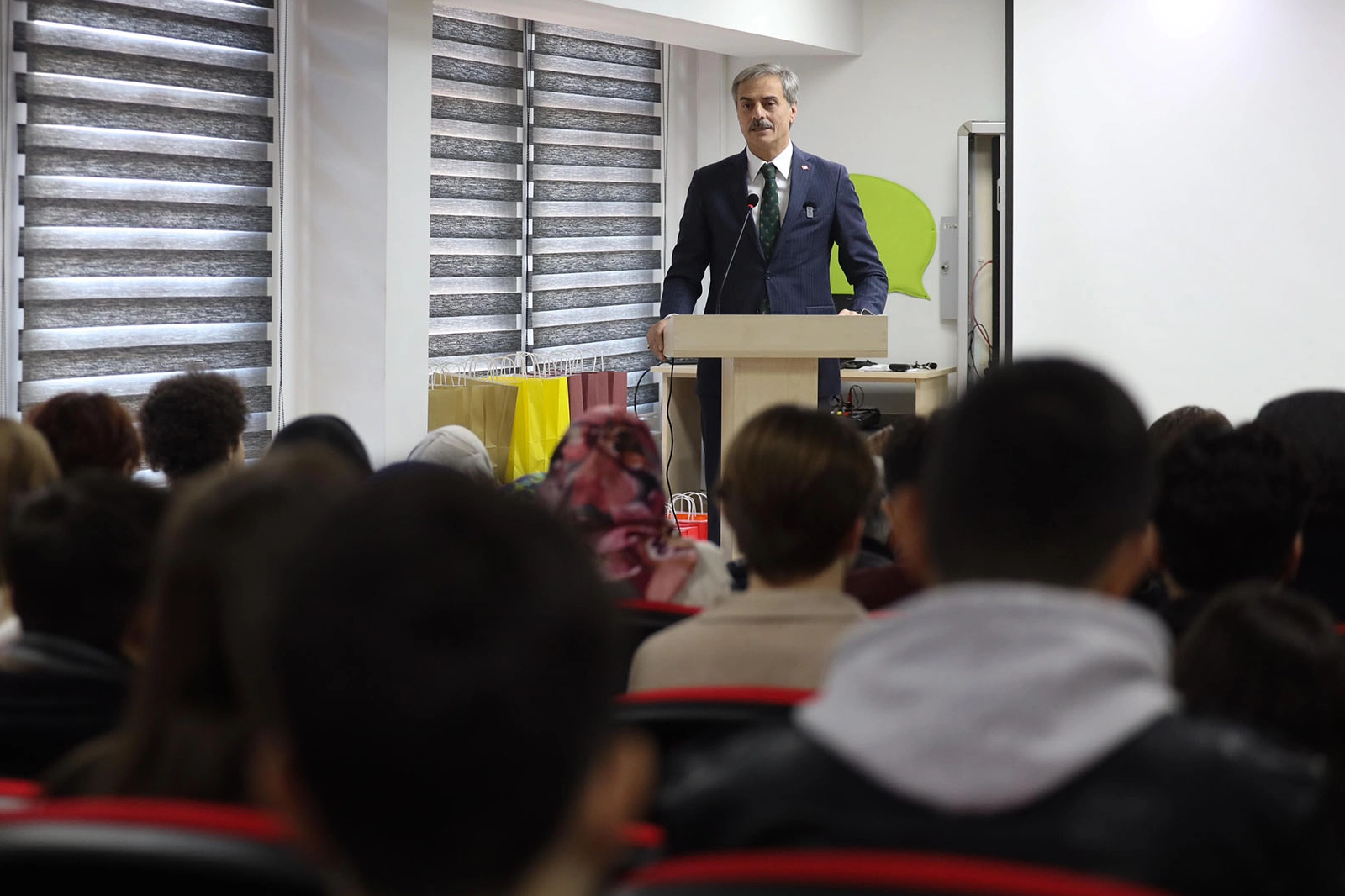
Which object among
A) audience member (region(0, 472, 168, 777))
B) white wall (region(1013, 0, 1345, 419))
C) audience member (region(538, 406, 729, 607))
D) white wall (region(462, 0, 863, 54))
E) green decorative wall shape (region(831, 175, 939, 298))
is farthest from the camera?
green decorative wall shape (region(831, 175, 939, 298))

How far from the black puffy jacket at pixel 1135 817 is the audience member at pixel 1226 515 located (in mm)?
885

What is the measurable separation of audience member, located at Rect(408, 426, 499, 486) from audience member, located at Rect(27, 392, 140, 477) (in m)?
0.61

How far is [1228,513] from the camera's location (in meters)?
1.88

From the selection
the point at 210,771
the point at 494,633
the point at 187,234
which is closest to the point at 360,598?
the point at 494,633

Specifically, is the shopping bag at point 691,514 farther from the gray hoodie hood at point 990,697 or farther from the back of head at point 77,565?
the gray hoodie hood at point 990,697

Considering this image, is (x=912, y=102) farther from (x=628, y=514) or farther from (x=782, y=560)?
(x=782, y=560)

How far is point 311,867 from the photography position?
847 millimetres

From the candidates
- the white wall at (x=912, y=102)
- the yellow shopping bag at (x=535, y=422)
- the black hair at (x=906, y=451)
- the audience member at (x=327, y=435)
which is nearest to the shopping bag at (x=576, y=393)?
the yellow shopping bag at (x=535, y=422)

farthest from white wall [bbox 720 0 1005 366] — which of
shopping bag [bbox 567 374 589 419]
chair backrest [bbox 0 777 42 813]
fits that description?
chair backrest [bbox 0 777 42 813]

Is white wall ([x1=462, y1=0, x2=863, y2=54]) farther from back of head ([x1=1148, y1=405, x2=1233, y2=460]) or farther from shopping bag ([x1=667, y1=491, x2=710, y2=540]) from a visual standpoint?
back of head ([x1=1148, y1=405, x2=1233, y2=460])

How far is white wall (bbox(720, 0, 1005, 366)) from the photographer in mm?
7164

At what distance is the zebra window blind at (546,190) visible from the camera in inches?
243

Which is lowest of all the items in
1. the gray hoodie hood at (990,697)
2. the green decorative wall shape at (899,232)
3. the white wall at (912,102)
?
the gray hoodie hood at (990,697)

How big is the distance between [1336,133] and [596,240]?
130 inches
